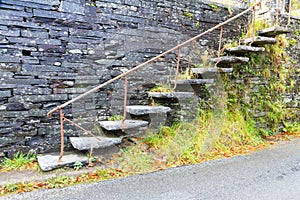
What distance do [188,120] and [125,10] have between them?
226 centimetres

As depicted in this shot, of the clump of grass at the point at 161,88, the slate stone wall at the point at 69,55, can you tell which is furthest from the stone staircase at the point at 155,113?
the slate stone wall at the point at 69,55

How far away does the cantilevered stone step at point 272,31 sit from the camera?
4012mm

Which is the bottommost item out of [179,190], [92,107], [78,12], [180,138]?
[179,190]

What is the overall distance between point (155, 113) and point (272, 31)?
2.62m

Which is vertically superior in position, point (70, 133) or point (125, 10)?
point (125, 10)

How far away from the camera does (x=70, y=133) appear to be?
11.4ft

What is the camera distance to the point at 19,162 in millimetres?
3072

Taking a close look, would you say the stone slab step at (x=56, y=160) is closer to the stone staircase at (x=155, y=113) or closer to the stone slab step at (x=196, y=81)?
the stone staircase at (x=155, y=113)

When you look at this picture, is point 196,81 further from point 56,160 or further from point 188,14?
point 56,160

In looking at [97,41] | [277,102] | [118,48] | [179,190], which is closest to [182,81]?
[118,48]

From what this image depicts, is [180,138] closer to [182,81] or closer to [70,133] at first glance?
[182,81]

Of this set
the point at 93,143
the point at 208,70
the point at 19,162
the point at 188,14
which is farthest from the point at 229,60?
the point at 19,162

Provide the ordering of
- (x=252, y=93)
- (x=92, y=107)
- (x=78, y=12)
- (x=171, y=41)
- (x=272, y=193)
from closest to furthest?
(x=272, y=193) < (x=78, y=12) < (x=92, y=107) < (x=171, y=41) < (x=252, y=93)

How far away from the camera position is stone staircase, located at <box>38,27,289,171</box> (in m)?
3.01
